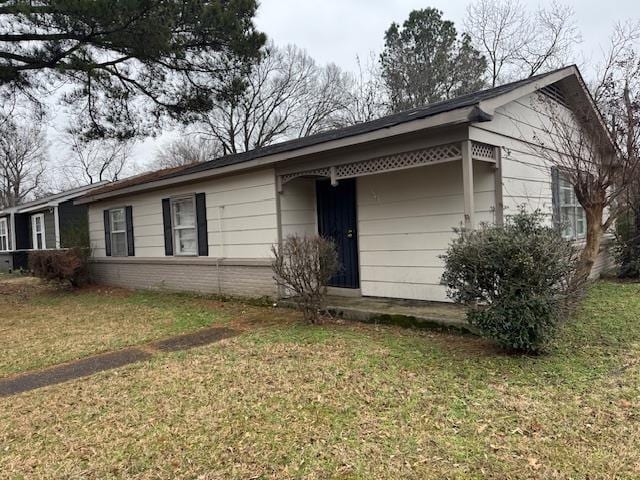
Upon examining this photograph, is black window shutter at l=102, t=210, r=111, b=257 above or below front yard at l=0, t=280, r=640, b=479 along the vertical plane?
above

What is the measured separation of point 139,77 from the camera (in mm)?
10953

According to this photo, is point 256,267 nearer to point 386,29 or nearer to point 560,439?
point 560,439

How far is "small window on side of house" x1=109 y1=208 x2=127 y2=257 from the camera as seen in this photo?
12.1 metres

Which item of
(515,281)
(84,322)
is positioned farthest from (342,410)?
(84,322)

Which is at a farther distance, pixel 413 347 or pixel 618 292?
pixel 618 292

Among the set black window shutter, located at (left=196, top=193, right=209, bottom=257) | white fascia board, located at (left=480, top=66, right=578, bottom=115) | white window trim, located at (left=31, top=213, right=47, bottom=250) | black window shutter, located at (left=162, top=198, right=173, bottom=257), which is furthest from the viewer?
white window trim, located at (left=31, top=213, right=47, bottom=250)

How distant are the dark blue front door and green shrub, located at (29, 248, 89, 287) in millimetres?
7231

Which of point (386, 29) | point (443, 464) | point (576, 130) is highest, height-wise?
point (386, 29)

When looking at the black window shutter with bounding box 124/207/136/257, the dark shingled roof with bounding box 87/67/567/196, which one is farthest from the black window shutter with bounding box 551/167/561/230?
the black window shutter with bounding box 124/207/136/257

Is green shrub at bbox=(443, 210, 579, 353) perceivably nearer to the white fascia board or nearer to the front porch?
the front porch

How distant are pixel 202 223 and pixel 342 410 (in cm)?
688

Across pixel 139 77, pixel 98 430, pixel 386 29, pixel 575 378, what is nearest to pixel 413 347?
pixel 575 378

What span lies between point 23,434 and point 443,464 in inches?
118

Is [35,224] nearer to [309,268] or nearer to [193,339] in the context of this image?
[193,339]
